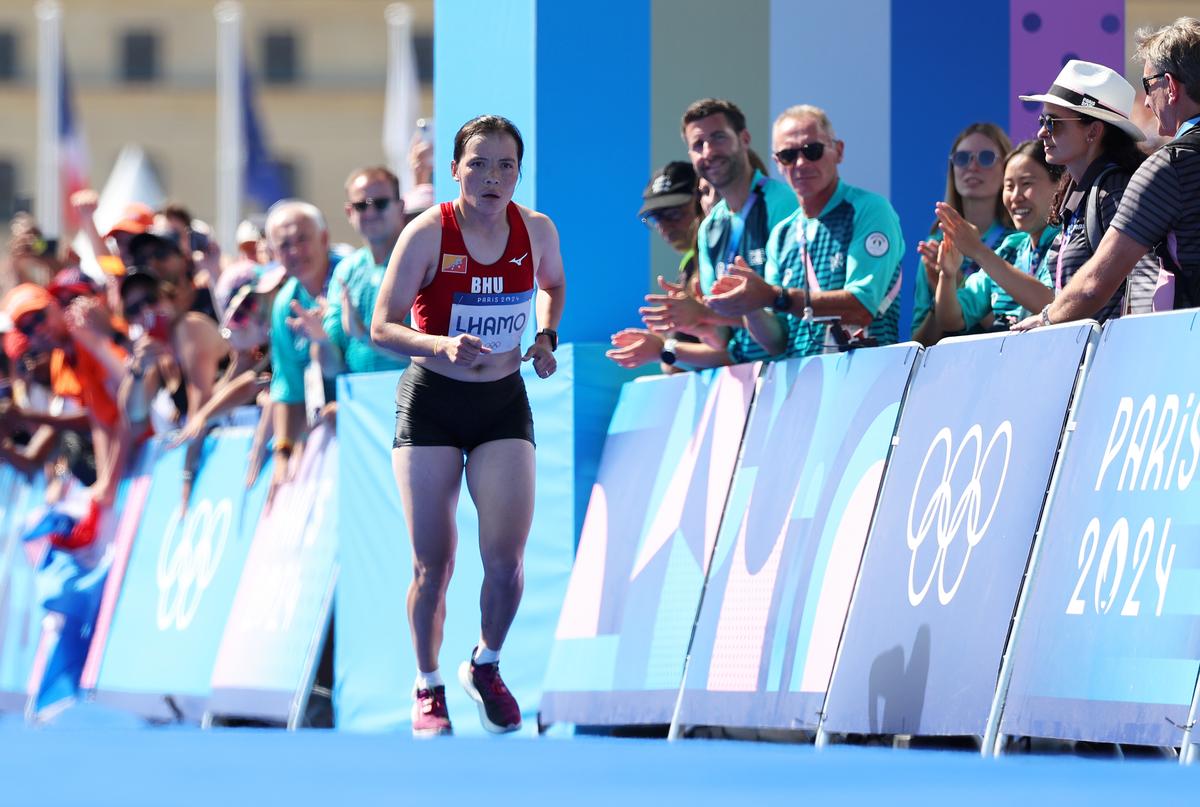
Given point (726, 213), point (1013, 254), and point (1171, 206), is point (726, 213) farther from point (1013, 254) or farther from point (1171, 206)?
point (1171, 206)

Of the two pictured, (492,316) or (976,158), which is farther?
(976,158)

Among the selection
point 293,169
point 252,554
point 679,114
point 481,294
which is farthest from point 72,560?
point 293,169

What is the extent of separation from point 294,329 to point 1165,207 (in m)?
5.66

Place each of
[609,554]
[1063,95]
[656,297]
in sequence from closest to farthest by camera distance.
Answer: [1063,95] < [656,297] < [609,554]

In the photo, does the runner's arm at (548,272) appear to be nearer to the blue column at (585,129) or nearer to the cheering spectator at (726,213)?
the cheering spectator at (726,213)

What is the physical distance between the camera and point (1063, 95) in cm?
760

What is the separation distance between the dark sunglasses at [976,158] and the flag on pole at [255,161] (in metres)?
22.9

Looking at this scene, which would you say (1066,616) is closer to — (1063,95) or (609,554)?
(1063,95)

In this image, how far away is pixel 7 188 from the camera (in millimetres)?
62406

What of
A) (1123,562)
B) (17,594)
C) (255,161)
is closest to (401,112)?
(255,161)

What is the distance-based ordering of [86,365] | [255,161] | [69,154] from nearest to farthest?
1. [86,365]
2. [69,154]
3. [255,161]

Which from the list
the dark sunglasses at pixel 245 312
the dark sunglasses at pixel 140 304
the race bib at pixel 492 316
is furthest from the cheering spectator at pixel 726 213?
the dark sunglasses at pixel 140 304

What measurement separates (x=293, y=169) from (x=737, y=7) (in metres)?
52.8

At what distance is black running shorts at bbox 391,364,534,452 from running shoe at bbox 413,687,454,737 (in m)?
0.94
